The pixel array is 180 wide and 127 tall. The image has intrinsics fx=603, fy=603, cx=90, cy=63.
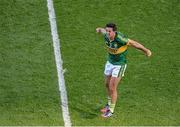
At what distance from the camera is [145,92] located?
53.1 ft

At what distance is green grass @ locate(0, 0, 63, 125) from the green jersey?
2025 mm

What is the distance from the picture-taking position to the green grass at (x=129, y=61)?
15.4 meters

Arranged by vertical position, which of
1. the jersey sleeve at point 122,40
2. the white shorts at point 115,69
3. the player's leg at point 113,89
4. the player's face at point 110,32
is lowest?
the player's leg at point 113,89

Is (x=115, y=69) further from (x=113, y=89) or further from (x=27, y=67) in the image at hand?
(x=27, y=67)

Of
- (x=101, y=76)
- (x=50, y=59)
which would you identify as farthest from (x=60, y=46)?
(x=101, y=76)

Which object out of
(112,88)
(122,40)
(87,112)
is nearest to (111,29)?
(122,40)

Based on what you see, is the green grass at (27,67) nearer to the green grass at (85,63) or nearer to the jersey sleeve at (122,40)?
the green grass at (85,63)

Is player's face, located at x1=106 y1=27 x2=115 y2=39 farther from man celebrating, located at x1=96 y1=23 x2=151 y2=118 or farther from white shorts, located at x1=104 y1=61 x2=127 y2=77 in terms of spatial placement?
white shorts, located at x1=104 y1=61 x2=127 y2=77

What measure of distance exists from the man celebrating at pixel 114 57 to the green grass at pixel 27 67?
1.44 m

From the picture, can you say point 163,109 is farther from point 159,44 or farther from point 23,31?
point 23,31

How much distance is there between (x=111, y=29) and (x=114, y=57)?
0.80 meters

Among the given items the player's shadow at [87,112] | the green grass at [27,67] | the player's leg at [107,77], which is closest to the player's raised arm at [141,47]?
the player's leg at [107,77]

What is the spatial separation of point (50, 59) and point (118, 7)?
3394mm

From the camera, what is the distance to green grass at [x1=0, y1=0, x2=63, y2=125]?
15.3m
